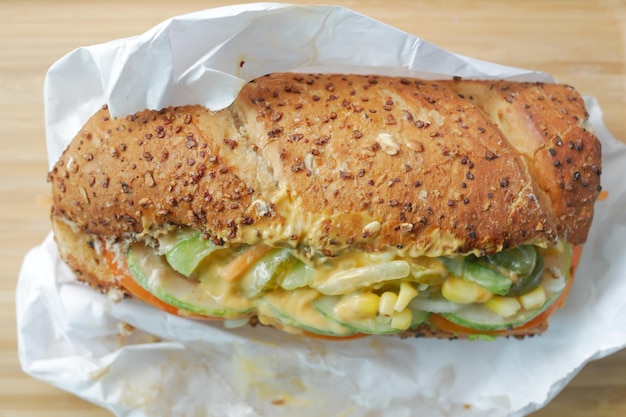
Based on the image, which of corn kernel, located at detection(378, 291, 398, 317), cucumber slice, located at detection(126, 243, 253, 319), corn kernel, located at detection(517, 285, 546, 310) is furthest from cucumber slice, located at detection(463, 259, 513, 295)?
cucumber slice, located at detection(126, 243, 253, 319)

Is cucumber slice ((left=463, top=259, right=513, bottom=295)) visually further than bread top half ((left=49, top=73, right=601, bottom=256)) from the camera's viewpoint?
Yes

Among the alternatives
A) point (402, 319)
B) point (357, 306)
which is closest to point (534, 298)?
point (402, 319)

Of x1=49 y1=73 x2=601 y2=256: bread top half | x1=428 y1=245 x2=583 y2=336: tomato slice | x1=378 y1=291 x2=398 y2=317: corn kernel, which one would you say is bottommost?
x1=428 y1=245 x2=583 y2=336: tomato slice

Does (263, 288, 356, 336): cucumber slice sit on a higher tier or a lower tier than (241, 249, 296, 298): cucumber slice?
lower

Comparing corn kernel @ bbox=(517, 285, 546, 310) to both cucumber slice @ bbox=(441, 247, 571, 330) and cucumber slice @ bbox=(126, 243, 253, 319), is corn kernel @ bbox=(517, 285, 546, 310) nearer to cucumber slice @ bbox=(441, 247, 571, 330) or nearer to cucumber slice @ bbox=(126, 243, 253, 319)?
cucumber slice @ bbox=(441, 247, 571, 330)

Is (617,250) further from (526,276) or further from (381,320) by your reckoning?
(381,320)

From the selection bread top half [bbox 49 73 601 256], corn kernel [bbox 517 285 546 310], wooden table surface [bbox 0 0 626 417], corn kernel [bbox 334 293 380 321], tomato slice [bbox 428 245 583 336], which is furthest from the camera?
wooden table surface [bbox 0 0 626 417]

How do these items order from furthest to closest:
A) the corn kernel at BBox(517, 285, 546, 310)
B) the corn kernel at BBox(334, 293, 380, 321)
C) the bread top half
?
the corn kernel at BBox(517, 285, 546, 310), the corn kernel at BBox(334, 293, 380, 321), the bread top half
